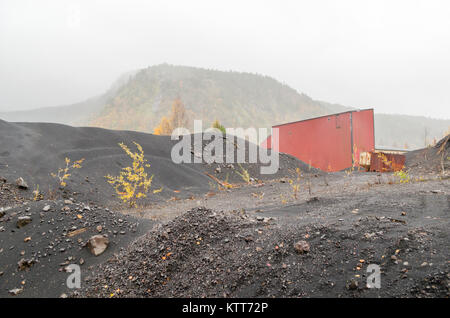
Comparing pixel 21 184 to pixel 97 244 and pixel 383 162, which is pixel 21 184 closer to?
pixel 97 244

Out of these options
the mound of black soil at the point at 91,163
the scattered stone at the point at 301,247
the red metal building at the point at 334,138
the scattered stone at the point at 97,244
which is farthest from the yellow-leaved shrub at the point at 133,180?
the red metal building at the point at 334,138

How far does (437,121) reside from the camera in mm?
96750

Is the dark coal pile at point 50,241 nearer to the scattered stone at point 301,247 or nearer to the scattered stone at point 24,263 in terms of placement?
the scattered stone at point 24,263

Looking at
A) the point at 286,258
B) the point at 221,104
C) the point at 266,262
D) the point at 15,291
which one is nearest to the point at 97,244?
the point at 15,291

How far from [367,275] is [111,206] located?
593 centimetres

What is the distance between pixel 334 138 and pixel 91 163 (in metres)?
12.4

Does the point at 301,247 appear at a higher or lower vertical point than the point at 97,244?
higher

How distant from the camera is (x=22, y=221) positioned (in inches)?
117

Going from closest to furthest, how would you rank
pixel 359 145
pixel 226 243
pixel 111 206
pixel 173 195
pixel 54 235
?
pixel 226 243 < pixel 54 235 < pixel 111 206 < pixel 173 195 < pixel 359 145

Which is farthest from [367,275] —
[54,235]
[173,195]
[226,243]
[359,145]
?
[359,145]

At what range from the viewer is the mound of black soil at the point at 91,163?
689cm

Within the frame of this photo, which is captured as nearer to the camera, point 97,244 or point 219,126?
point 97,244

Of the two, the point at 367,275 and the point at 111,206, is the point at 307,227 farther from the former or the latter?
the point at 111,206

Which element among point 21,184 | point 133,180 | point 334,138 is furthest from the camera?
point 334,138
